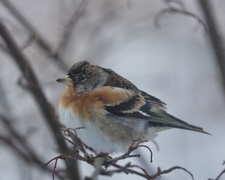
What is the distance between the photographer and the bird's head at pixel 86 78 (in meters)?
2.99

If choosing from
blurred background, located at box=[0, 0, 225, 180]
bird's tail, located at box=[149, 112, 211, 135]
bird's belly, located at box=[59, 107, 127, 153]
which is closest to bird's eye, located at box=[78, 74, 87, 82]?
bird's belly, located at box=[59, 107, 127, 153]

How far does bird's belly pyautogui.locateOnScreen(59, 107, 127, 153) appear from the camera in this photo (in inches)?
110

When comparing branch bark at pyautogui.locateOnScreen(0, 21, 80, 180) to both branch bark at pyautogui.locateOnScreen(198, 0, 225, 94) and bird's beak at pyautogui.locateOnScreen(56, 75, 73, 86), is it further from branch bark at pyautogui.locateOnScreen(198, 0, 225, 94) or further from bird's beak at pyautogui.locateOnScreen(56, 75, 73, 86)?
branch bark at pyautogui.locateOnScreen(198, 0, 225, 94)

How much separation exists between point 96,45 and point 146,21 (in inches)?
33.0

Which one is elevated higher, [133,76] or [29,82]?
[29,82]

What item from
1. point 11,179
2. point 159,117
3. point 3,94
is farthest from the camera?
point 11,179

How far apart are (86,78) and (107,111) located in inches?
8.8

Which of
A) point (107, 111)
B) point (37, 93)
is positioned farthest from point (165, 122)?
point (37, 93)

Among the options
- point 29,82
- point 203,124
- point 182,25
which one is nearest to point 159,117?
point 29,82

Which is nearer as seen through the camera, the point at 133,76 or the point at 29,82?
the point at 29,82

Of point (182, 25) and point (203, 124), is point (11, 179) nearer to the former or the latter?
point (203, 124)

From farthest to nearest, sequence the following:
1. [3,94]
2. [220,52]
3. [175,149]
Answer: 1. [175,149]
2. [3,94]
3. [220,52]

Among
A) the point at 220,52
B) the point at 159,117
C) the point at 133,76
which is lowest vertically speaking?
the point at 133,76

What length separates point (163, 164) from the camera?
539cm
